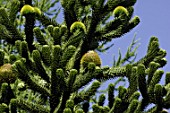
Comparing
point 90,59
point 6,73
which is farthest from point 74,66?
point 6,73

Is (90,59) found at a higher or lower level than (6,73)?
higher

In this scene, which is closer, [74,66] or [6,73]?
[6,73]

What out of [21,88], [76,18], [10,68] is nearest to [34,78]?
[10,68]

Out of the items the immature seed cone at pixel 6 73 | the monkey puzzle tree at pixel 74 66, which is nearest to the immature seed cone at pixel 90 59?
the monkey puzzle tree at pixel 74 66

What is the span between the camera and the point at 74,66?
16.9 feet

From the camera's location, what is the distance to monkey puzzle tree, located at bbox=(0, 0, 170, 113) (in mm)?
4465

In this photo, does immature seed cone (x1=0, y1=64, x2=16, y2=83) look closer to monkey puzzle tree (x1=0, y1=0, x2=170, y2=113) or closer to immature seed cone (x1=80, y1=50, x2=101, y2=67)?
monkey puzzle tree (x1=0, y1=0, x2=170, y2=113)

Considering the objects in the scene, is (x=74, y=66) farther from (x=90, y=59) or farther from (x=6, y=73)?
(x=6, y=73)

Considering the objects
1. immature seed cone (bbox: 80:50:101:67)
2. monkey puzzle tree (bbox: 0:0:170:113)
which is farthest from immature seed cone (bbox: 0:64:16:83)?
immature seed cone (bbox: 80:50:101:67)

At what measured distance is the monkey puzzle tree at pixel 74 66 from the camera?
4465mm

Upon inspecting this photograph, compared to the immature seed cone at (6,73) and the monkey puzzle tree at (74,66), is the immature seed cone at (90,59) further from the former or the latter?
the immature seed cone at (6,73)

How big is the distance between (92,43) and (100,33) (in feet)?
0.56

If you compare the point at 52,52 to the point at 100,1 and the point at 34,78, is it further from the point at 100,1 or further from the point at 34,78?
the point at 100,1

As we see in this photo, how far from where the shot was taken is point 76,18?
209 inches
